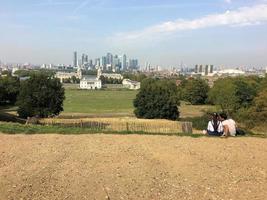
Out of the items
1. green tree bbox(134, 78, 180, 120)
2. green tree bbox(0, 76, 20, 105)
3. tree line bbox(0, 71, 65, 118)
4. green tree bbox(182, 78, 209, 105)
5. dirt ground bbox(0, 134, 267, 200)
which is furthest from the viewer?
green tree bbox(182, 78, 209, 105)

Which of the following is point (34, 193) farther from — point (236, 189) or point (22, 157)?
point (236, 189)

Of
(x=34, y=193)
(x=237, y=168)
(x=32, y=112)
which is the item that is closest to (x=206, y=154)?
(x=237, y=168)

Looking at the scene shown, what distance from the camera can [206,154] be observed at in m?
14.8

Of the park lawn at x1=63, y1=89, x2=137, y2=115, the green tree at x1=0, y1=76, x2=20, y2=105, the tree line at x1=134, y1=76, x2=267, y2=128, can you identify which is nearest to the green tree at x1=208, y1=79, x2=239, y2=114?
the tree line at x1=134, y1=76, x2=267, y2=128

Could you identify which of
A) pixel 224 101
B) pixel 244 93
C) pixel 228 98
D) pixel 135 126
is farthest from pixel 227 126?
pixel 244 93

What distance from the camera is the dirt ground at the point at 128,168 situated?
10539 millimetres

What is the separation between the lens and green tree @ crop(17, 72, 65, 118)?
62.4 metres

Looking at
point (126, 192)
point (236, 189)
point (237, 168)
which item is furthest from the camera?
point (237, 168)

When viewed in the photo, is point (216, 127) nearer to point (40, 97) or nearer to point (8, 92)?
point (40, 97)

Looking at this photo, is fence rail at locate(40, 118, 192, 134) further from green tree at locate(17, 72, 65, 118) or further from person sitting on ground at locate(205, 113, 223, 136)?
green tree at locate(17, 72, 65, 118)

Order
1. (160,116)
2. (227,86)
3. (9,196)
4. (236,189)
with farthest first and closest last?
(227,86), (160,116), (236,189), (9,196)

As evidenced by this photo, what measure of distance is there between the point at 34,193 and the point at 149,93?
63406 millimetres

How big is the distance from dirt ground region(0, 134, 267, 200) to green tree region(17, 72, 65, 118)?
45.9 metres

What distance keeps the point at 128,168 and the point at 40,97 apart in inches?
2036
